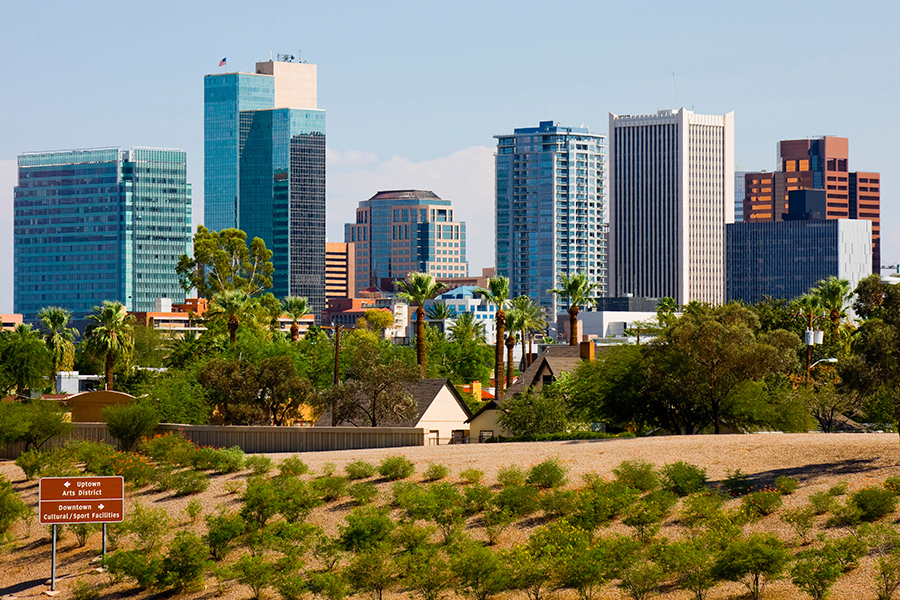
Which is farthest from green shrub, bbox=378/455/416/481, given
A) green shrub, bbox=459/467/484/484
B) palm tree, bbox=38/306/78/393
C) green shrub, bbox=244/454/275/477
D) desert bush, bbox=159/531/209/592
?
palm tree, bbox=38/306/78/393

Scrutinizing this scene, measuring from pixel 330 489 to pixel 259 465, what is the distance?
6.54 metres

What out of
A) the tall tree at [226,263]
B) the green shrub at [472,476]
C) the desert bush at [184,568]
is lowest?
the desert bush at [184,568]

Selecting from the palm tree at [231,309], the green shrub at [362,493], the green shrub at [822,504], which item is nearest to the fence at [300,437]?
the green shrub at [362,493]

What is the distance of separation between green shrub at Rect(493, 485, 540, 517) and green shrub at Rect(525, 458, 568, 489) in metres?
1.79

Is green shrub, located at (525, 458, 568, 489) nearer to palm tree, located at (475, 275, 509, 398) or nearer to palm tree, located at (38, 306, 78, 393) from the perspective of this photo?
palm tree, located at (475, 275, 509, 398)

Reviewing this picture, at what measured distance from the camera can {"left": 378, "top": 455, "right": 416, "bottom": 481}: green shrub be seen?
4219cm

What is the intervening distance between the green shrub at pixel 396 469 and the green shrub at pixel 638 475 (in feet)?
24.6

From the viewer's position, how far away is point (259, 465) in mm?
45875

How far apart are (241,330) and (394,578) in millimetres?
58085

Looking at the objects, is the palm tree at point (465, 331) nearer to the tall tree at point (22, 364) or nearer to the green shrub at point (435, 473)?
the tall tree at point (22, 364)

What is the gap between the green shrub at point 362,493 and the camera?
128 feet

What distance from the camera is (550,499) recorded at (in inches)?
1393

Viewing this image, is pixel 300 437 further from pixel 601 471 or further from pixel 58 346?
pixel 58 346

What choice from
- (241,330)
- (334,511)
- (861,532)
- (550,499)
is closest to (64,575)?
(334,511)
